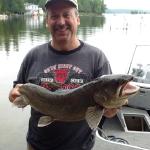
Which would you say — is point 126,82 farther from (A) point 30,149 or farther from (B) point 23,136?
(B) point 23,136

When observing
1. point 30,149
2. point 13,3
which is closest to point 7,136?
point 30,149

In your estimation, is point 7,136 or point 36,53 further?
point 7,136

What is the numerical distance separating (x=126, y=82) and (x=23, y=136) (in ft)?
25.0

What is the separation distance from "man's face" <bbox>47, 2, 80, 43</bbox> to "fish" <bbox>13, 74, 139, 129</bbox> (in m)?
0.53

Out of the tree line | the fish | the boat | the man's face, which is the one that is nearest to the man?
the man's face

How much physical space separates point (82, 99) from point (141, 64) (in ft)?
20.6

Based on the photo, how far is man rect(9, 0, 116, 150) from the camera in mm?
3482

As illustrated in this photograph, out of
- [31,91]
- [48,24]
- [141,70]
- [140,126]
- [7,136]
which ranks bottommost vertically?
[7,136]

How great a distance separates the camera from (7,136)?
10.2 meters

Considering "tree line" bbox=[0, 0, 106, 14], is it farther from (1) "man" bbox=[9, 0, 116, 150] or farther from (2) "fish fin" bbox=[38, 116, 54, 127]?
(2) "fish fin" bbox=[38, 116, 54, 127]

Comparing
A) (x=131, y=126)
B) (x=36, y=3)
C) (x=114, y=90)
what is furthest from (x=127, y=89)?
(x=36, y=3)

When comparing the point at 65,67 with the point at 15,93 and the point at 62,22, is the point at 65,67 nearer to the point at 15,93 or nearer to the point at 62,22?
the point at 62,22

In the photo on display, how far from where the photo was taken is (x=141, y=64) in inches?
360

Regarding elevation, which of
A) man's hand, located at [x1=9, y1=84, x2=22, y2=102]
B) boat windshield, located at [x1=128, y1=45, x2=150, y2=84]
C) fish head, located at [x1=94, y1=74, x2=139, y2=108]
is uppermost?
fish head, located at [x1=94, y1=74, x2=139, y2=108]
